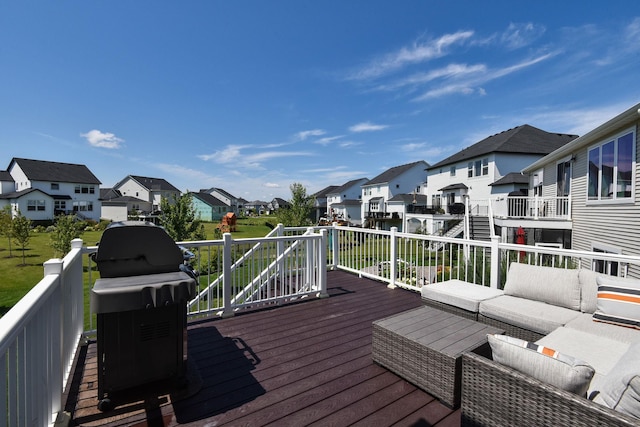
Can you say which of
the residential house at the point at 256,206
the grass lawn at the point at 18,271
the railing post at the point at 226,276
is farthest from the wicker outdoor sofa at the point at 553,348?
the residential house at the point at 256,206

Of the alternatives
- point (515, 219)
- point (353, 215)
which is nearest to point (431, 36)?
point (515, 219)

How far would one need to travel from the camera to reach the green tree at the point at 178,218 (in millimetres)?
11062

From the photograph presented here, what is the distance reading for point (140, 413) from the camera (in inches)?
82.0

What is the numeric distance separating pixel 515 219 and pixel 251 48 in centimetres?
1283

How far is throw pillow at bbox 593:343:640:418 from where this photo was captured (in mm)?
1232

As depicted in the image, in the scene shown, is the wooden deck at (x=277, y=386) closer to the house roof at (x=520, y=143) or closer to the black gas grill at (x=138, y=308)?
the black gas grill at (x=138, y=308)

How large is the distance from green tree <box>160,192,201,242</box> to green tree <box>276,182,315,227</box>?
3.81m

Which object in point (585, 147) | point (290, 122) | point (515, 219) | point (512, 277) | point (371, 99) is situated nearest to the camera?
point (512, 277)

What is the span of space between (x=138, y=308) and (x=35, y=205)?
43019 mm

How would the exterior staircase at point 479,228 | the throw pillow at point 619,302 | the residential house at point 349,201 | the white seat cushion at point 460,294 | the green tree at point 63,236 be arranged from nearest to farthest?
the throw pillow at point 619,302
the white seat cushion at point 460,294
the green tree at point 63,236
the exterior staircase at point 479,228
the residential house at point 349,201

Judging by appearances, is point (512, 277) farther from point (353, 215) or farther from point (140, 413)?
point (353, 215)

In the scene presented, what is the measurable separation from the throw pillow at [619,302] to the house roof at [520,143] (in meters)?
22.0

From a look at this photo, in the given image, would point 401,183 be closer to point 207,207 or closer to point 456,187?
point 456,187

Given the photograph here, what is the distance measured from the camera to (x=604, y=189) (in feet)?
28.6
